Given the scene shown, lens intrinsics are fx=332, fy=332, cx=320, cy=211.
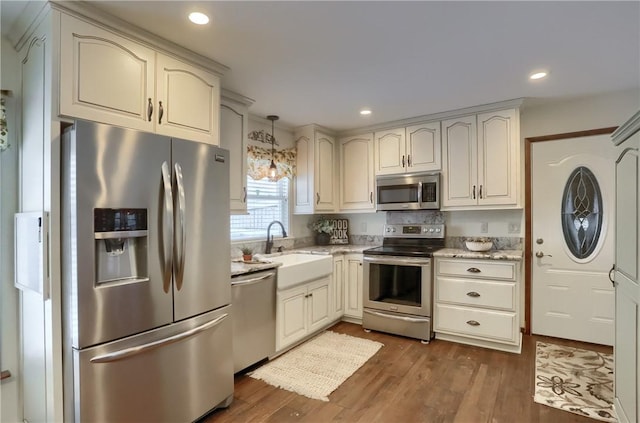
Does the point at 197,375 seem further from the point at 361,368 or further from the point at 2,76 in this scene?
the point at 2,76

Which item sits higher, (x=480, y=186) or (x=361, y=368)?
(x=480, y=186)

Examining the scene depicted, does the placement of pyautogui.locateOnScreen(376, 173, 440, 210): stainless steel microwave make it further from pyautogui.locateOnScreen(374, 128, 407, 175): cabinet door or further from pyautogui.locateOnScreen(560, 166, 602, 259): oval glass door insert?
pyautogui.locateOnScreen(560, 166, 602, 259): oval glass door insert

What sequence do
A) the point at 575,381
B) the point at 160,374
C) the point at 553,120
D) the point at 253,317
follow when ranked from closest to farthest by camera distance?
the point at 160,374 < the point at 575,381 < the point at 253,317 < the point at 553,120

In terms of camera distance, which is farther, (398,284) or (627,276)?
(398,284)

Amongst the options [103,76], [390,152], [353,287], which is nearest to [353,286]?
[353,287]

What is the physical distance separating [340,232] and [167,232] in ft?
9.78

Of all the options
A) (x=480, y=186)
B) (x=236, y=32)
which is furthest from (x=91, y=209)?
(x=480, y=186)

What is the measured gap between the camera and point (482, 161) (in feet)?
11.2

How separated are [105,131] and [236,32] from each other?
37.1 inches

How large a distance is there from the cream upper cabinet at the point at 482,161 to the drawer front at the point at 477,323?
1067 millimetres

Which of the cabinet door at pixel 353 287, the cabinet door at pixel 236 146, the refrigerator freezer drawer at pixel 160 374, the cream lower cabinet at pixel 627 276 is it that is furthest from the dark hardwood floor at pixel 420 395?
the cabinet door at pixel 236 146

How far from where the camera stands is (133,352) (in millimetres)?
1691

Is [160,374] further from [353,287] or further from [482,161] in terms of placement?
[482,161]

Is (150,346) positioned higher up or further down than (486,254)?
further down
